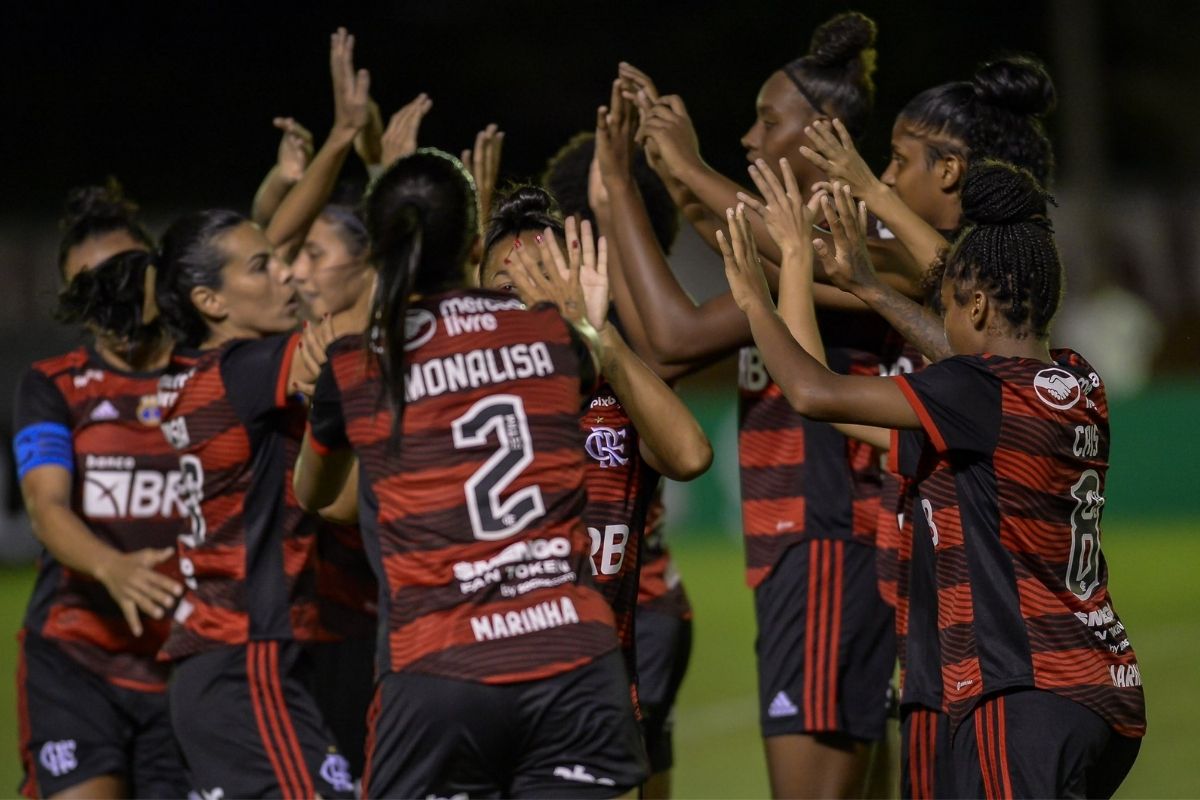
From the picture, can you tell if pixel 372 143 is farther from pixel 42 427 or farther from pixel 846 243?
pixel 846 243

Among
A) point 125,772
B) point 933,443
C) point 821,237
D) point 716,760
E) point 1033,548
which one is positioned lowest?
point 716,760

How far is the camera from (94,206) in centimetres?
612

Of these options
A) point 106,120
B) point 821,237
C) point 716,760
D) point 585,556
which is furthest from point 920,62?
point 585,556

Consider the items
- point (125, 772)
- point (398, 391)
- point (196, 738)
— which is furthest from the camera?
point (125, 772)

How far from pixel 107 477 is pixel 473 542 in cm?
226

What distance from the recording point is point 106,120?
972 inches

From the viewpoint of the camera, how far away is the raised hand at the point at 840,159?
15.5ft

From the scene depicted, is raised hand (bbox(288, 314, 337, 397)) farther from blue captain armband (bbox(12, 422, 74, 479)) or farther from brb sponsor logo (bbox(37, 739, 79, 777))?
brb sponsor logo (bbox(37, 739, 79, 777))

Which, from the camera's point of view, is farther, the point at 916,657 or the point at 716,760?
the point at 716,760

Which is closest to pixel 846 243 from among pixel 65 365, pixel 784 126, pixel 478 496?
pixel 784 126

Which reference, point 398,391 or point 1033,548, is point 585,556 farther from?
point 1033,548

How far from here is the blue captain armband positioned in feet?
17.8

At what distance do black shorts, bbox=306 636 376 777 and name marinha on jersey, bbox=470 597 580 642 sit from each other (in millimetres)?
1710

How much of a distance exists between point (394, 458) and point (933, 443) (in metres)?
1.33
